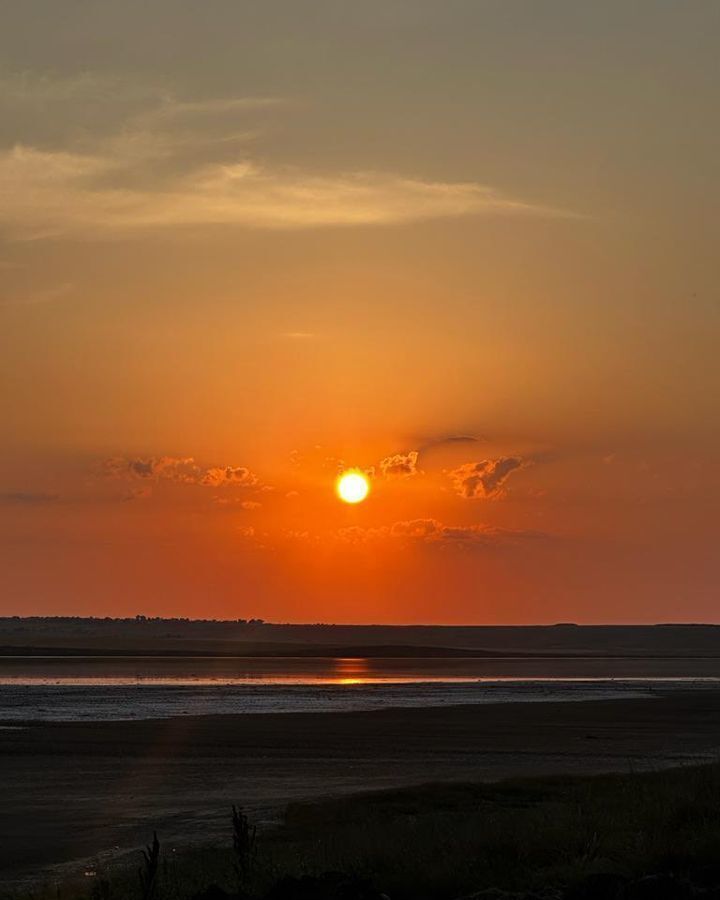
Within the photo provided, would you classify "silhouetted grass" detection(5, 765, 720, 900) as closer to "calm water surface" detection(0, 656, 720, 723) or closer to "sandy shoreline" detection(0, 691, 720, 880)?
"sandy shoreline" detection(0, 691, 720, 880)

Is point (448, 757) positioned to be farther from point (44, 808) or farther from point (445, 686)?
point (445, 686)

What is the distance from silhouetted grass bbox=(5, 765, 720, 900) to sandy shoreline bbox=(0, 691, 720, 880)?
298cm

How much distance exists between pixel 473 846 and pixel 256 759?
1941 centimetres

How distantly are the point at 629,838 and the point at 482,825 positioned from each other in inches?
125

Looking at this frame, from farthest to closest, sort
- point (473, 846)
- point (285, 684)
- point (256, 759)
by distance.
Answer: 1. point (285, 684)
2. point (256, 759)
3. point (473, 846)

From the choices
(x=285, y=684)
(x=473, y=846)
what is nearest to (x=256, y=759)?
(x=473, y=846)

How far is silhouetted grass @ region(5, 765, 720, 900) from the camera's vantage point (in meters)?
17.1

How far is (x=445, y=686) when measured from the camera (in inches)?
3145

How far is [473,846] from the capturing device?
61.4 ft

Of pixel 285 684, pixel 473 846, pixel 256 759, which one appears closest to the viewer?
pixel 473 846

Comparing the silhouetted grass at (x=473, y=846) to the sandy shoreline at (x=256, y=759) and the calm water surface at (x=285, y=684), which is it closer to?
the sandy shoreline at (x=256, y=759)

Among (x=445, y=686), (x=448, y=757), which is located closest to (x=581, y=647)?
(x=445, y=686)

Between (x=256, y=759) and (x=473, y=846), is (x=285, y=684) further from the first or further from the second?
(x=473, y=846)

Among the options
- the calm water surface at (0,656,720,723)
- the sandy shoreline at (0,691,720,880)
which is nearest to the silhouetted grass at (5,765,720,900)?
the sandy shoreline at (0,691,720,880)
